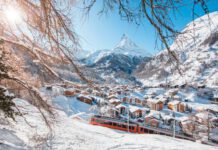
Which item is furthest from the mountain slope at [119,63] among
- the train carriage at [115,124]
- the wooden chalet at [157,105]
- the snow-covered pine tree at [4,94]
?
the wooden chalet at [157,105]

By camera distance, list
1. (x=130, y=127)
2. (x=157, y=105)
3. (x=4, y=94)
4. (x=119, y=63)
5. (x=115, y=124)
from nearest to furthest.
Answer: (x=4, y=94)
(x=130, y=127)
(x=115, y=124)
(x=157, y=105)
(x=119, y=63)

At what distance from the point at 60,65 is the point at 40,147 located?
289 cm

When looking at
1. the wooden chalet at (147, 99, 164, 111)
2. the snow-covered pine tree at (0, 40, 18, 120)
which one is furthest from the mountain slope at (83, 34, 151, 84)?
the wooden chalet at (147, 99, 164, 111)

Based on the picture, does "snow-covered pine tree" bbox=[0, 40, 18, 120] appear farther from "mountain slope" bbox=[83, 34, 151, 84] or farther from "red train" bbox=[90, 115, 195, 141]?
"red train" bbox=[90, 115, 195, 141]

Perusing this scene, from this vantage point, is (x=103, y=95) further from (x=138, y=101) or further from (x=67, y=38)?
(x=138, y=101)

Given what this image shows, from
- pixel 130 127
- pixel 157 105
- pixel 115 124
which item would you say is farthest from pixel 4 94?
→ pixel 157 105

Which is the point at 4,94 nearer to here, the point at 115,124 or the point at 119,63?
the point at 115,124

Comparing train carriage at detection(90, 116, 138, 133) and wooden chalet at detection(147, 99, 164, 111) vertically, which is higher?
wooden chalet at detection(147, 99, 164, 111)

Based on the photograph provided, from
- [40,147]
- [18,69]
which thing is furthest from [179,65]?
[40,147]

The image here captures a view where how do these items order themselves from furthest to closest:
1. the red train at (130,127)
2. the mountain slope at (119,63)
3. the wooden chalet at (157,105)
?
the wooden chalet at (157,105) → the red train at (130,127) → the mountain slope at (119,63)

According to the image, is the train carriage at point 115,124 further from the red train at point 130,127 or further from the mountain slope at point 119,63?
the mountain slope at point 119,63

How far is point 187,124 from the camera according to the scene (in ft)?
57.2

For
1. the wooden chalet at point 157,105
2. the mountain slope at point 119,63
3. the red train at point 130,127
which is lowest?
the red train at point 130,127

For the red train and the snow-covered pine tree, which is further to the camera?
the red train
